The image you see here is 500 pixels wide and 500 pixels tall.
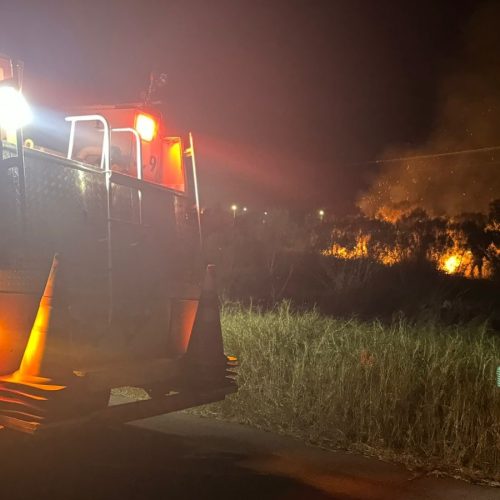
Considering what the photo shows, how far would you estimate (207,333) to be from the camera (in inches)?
215

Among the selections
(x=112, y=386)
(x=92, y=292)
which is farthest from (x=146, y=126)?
(x=112, y=386)

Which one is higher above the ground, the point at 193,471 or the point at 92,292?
the point at 92,292

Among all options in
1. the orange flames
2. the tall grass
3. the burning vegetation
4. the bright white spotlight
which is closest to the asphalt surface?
the tall grass

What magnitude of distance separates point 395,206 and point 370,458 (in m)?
30.7

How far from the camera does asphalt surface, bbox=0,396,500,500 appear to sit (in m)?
4.64

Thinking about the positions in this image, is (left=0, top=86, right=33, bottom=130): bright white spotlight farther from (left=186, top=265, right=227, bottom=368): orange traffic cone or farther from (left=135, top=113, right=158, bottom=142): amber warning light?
(left=186, top=265, right=227, bottom=368): orange traffic cone

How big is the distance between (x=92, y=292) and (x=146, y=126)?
105 inches

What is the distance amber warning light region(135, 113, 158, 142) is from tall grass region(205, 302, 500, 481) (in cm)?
296

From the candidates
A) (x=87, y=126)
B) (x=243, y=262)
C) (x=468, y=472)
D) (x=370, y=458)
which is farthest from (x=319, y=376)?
(x=243, y=262)

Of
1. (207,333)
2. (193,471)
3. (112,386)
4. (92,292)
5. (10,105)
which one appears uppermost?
(10,105)

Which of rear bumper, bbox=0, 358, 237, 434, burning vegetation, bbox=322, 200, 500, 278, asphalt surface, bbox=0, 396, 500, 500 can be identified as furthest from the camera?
burning vegetation, bbox=322, 200, 500, 278

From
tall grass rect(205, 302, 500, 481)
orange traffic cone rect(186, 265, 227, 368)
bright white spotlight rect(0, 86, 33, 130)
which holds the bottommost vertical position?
tall grass rect(205, 302, 500, 481)

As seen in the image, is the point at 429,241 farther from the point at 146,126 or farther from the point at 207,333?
the point at 207,333

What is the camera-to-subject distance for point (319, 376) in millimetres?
6785
